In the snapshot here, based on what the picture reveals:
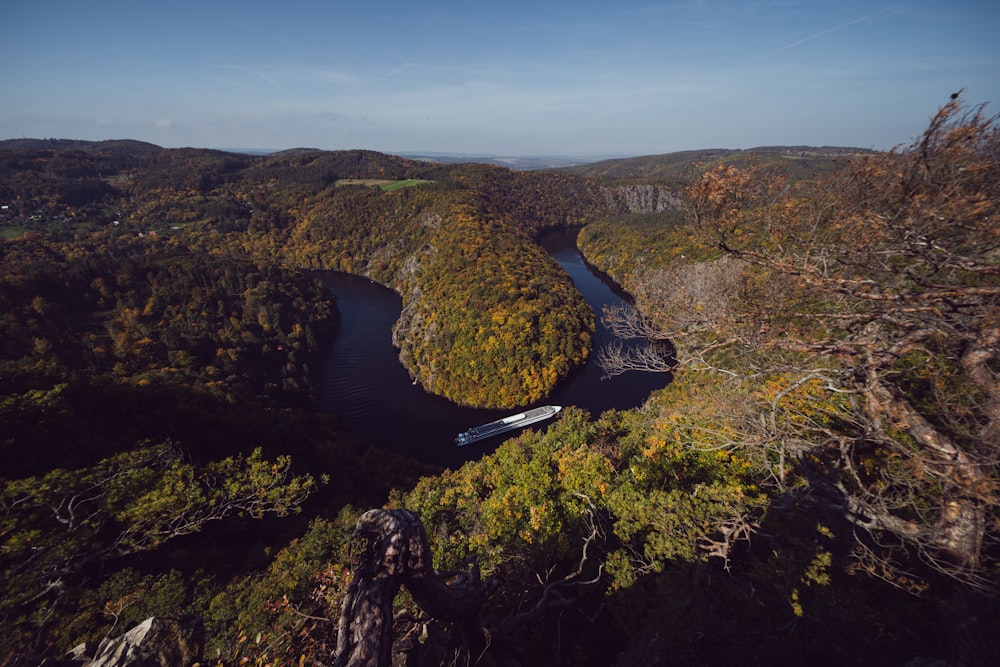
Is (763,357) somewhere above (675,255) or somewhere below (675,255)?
above

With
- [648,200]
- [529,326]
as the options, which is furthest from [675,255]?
[648,200]

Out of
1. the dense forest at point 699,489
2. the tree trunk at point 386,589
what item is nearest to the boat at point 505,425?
the dense forest at point 699,489

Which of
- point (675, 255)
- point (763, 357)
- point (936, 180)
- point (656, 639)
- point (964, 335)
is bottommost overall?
point (675, 255)

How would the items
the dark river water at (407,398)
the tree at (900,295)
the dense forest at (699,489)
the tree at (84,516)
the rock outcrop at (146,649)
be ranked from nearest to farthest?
the tree at (900,295), the dense forest at (699,489), the rock outcrop at (146,649), the tree at (84,516), the dark river water at (407,398)

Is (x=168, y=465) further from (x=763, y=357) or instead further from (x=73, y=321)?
(x=73, y=321)

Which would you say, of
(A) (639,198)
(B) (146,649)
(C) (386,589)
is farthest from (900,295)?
(A) (639,198)

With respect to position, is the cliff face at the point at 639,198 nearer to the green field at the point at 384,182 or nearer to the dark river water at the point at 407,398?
the green field at the point at 384,182

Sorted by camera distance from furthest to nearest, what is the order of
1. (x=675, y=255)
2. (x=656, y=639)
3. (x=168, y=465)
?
1. (x=675, y=255)
2. (x=168, y=465)
3. (x=656, y=639)
